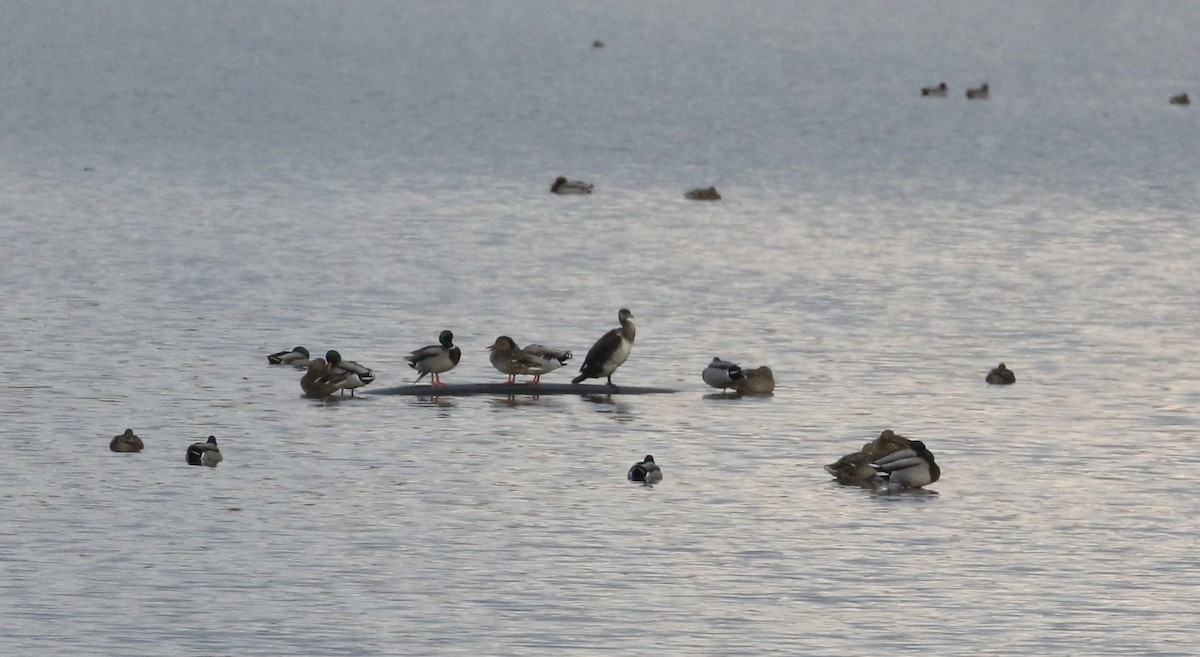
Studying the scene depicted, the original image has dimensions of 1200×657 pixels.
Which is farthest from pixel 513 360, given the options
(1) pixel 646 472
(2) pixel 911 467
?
(2) pixel 911 467

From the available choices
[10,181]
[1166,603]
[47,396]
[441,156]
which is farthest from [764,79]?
[1166,603]

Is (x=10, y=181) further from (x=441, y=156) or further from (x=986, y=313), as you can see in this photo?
(x=986, y=313)

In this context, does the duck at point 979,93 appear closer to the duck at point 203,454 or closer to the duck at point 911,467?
the duck at point 911,467

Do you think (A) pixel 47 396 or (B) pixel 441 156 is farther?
(B) pixel 441 156

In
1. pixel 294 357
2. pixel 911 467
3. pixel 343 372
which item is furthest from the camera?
pixel 294 357

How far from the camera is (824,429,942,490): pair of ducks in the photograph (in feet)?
85.9

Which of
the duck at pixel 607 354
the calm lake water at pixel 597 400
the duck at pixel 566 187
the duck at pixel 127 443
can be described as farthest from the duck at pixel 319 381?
the duck at pixel 566 187

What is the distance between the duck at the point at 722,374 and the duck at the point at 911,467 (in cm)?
597

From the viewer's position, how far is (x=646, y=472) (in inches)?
1033

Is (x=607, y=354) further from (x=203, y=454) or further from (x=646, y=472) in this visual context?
(x=203, y=454)

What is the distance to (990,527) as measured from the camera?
969 inches

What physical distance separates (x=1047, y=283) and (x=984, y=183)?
83.2 feet

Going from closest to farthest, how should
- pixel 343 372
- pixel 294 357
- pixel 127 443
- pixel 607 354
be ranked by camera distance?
1. pixel 127 443
2. pixel 343 372
3. pixel 607 354
4. pixel 294 357

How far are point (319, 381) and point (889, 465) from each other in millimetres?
8900
